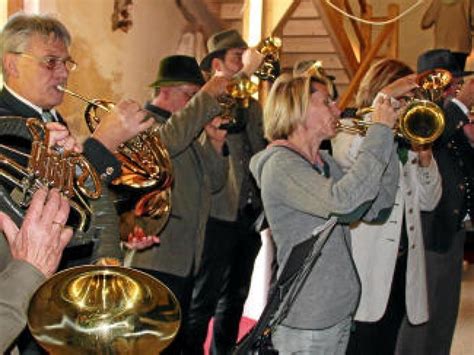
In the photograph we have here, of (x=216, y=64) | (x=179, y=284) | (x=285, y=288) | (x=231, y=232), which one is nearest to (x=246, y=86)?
(x=216, y=64)

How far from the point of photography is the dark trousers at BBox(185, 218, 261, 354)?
3779 millimetres

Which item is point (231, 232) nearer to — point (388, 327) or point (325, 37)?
point (388, 327)

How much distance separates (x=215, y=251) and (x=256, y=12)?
255 cm

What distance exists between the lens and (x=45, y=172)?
6.20 ft

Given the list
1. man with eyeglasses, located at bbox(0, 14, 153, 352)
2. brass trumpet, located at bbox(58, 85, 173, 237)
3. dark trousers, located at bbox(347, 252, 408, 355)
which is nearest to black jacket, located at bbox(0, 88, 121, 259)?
man with eyeglasses, located at bbox(0, 14, 153, 352)

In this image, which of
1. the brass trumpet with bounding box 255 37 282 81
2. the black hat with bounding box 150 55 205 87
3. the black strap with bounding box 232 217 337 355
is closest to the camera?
the black strap with bounding box 232 217 337 355

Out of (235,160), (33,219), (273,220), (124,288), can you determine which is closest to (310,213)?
(273,220)

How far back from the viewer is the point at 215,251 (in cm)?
389

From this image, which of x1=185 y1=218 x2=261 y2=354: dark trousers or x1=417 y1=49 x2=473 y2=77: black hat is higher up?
x1=417 y1=49 x2=473 y2=77: black hat

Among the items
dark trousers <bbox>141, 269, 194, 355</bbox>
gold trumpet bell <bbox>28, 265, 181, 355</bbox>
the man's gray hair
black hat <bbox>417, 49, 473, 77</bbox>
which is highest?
the man's gray hair

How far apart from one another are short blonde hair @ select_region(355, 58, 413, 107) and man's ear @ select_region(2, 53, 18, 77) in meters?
1.56

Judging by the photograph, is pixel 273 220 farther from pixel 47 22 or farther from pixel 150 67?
pixel 150 67

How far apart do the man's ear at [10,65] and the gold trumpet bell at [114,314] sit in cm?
74

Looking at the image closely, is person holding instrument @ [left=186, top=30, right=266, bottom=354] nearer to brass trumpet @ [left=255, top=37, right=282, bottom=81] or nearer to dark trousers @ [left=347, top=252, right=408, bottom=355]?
brass trumpet @ [left=255, top=37, right=282, bottom=81]
